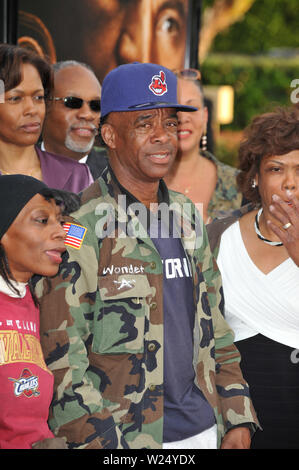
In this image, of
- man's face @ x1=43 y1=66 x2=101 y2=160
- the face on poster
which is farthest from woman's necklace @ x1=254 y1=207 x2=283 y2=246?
the face on poster

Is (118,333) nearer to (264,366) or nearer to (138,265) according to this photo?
(138,265)

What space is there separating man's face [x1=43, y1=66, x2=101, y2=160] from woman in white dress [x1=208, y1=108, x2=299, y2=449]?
1589 millimetres

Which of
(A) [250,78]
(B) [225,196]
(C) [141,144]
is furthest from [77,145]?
(A) [250,78]

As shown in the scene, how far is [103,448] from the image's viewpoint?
284 centimetres

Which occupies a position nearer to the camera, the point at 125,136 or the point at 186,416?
the point at 186,416

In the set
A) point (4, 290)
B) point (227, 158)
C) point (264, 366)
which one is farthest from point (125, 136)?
point (227, 158)

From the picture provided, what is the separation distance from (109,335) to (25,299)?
0.43 m

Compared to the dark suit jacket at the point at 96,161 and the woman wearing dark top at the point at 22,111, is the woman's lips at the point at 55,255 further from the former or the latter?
the dark suit jacket at the point at 96,161

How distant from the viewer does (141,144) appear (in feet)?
10.7

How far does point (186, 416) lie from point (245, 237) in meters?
1.37

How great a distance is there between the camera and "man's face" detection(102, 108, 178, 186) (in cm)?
326

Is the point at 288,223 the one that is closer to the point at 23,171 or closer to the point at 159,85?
the point at 159,85

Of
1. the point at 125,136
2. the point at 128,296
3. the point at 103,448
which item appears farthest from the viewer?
the point at 125,136

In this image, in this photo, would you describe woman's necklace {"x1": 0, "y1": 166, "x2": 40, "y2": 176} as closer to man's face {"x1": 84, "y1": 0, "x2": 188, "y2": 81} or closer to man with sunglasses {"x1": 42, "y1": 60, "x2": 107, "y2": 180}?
man with sunglasses {"x1": 42, "y1": 60, "x2": 107, "y2": 180}
